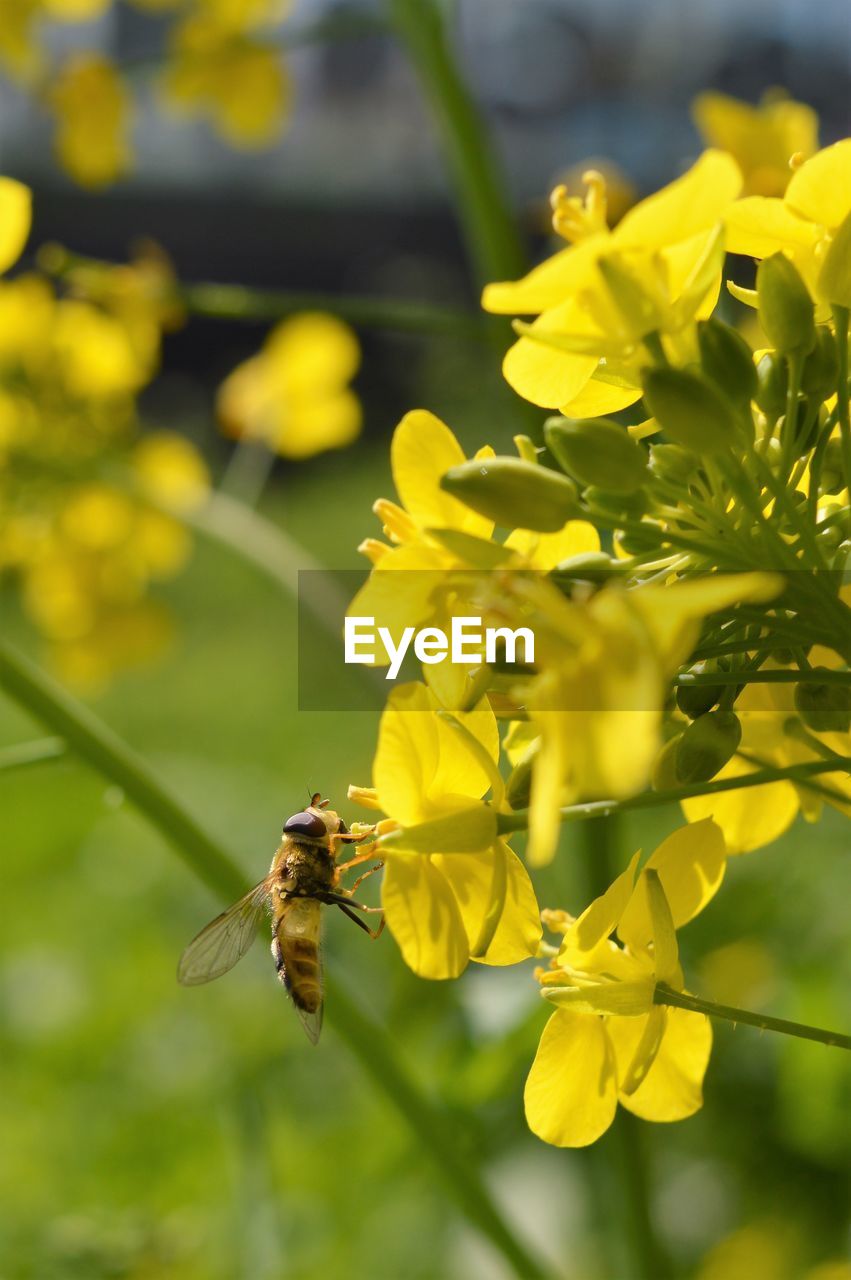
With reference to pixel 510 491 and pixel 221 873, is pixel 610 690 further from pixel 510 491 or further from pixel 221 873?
pixel 221 873

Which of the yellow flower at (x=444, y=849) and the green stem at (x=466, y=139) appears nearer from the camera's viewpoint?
the yellow flower at (x=444, y=849)

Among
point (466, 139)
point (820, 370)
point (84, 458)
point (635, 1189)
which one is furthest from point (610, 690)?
point (84, 458)

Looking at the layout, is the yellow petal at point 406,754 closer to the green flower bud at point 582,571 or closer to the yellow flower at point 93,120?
the green flower bud at point 582,571

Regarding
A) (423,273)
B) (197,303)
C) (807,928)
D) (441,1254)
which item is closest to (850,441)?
(197,303)

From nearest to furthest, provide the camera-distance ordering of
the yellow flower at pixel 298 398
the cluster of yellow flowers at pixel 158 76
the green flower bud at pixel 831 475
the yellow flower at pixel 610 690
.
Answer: the yellow flower at pixel 610 690
the green flower bud at pixel 831 475
the cluster of yellow flowers at pixel 158 76
the yellow flower at pixel 298 398

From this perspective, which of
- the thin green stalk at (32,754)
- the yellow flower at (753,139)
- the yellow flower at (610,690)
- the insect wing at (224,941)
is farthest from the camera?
the yellow flower at (753,139)

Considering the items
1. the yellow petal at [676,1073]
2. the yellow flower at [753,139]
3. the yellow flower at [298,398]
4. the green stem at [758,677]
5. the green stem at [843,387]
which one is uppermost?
the yellow flower at [753,139]

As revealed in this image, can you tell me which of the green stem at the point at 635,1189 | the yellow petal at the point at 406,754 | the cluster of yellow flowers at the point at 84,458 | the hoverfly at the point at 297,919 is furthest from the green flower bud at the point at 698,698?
the cluster of yellow flowers at the point at 84,458

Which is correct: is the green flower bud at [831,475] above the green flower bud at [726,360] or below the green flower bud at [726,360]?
below
